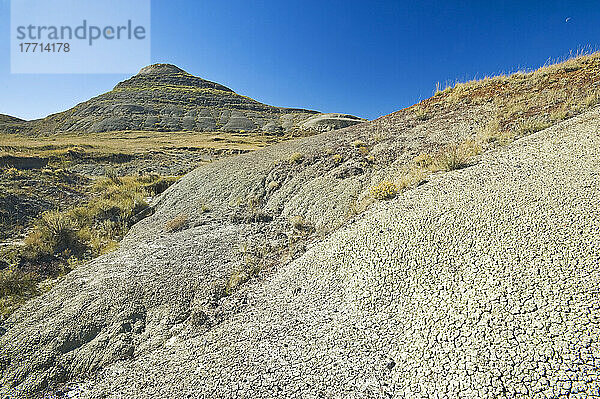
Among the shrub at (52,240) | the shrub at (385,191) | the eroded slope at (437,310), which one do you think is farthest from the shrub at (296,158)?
the shrub at (52,240)

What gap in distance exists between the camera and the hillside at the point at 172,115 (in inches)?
2397

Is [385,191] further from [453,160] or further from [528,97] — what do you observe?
[528,97]

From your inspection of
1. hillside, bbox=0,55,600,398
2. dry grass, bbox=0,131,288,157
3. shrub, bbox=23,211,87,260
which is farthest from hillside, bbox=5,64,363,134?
hillside, bbox=0,55,600,398

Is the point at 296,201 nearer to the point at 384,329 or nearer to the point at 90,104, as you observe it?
the point at 384,329

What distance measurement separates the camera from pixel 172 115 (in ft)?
216

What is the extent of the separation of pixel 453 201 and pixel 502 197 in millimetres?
693

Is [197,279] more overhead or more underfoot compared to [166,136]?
more underfoot

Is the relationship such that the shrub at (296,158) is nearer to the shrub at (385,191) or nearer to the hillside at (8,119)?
the shrub at (385,191)

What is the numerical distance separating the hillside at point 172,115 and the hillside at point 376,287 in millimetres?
48916

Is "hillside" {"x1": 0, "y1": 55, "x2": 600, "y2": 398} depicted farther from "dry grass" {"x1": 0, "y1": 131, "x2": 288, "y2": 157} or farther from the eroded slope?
"dry grass" {"x1": 0, "y1": 131, "x2": 288, "y2": 157}

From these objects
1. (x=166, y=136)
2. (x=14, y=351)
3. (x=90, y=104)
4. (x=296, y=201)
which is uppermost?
(x=90, y=104)

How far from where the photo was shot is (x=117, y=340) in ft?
16.2

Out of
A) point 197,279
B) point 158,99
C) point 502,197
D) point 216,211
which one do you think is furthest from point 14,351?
point 158,99

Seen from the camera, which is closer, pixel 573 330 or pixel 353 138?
pixel 573 330
